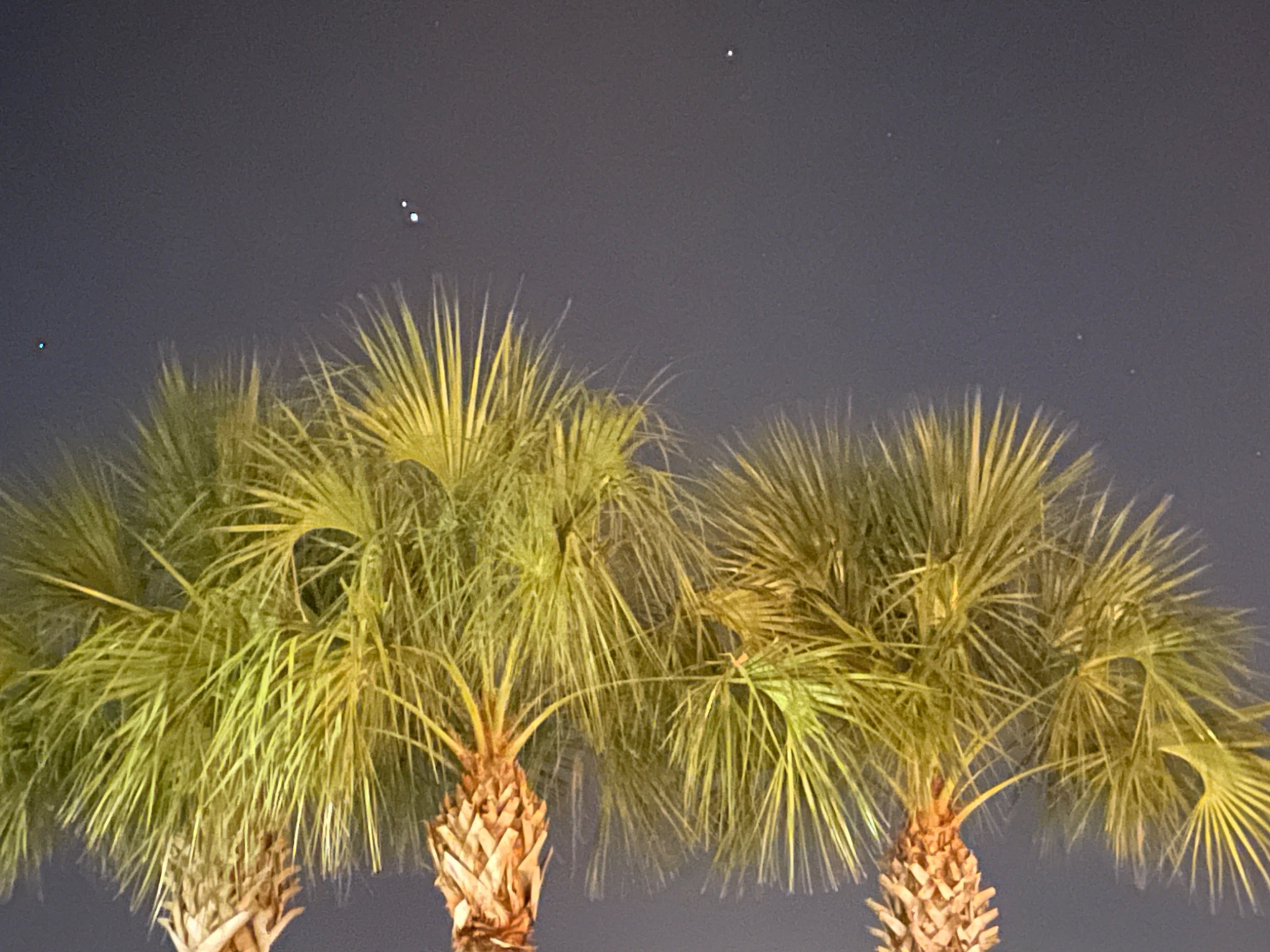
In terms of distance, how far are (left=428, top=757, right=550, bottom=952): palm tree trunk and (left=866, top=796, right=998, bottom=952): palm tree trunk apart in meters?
0.99

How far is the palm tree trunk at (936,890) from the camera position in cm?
312

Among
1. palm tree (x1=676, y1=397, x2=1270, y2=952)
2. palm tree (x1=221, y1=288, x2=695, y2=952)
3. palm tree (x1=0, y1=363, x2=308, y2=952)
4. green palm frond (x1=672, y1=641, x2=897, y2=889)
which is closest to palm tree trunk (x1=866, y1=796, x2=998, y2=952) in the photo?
palm tree (x1=676, y1=397, x2=1270, y2=952)

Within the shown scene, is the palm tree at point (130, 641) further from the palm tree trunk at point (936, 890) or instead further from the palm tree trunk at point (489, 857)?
the palm tree trunk at point (936, 890)

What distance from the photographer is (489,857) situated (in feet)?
9.49

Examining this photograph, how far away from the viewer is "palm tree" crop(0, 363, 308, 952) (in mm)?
2801

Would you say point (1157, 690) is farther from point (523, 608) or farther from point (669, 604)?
point (523, 608)

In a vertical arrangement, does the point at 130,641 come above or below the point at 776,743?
above

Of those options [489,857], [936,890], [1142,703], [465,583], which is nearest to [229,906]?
[489,857]

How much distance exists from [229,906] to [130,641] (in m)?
0.79

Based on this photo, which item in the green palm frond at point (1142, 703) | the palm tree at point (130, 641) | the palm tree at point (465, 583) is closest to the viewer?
the palm tree at point (465, 583)

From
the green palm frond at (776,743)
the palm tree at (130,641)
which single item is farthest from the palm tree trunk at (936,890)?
the palm tree at (130,641)

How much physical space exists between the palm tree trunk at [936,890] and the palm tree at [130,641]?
1619 mm

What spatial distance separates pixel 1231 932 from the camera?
380 cm

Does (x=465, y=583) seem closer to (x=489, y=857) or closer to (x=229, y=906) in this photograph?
(x=489, y=857)
